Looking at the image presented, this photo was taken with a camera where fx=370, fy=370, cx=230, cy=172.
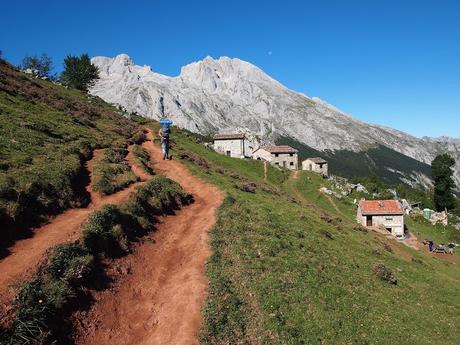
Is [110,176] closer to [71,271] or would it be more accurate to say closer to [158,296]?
[71,271]

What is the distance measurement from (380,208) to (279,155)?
147 feet

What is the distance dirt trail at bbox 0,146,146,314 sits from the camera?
15.3m

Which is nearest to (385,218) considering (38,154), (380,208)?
(380,208)

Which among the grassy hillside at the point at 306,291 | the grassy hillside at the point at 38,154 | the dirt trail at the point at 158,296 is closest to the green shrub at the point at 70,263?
the dirt trail at the point at 158,296

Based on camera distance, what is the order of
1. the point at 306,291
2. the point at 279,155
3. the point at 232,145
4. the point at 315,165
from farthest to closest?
the point at 315,165, the point at 279,155, the point at 232,145, the point at 306,291

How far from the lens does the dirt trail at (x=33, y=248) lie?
15309 mm

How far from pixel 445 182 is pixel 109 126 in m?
105

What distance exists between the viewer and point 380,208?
75.2 meters

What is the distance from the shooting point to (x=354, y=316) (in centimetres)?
2122

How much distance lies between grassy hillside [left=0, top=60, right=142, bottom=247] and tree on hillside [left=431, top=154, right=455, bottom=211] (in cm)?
9948

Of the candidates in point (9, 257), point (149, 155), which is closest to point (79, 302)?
point (9, 257)

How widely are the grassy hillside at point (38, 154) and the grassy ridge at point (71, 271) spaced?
3.84 metres

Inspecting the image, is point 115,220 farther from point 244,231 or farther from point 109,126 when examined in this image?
point 109,126

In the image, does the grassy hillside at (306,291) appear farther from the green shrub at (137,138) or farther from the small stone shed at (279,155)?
the small stone shed at (279,155)
